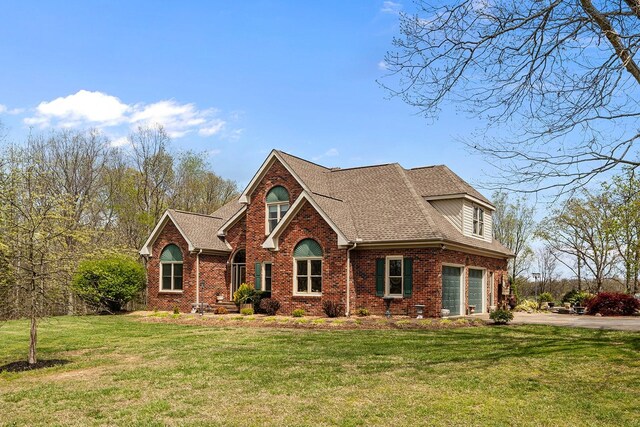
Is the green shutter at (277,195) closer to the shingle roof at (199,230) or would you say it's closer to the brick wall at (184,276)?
the shingle roof at (199,230)

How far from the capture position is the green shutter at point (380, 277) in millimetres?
23028

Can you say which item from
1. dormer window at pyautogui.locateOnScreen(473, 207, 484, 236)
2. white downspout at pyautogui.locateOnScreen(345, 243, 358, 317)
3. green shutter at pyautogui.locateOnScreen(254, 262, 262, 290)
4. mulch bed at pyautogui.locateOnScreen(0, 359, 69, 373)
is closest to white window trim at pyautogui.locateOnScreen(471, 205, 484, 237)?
dormer window at pyautogui.locateOnScreen(473, 207, 484, 236)

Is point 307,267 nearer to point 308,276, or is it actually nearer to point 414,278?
point 308,276

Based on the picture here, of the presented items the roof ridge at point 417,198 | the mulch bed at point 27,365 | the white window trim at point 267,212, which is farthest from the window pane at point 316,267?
the mulch bed at point 27,365

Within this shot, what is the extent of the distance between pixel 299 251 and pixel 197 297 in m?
7.31

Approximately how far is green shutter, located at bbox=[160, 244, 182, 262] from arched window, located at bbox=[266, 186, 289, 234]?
549 cm

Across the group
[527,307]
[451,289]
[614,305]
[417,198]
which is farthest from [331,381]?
[527,307]

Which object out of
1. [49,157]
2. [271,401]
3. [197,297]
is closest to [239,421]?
[271,401]

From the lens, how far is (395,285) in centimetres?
2292

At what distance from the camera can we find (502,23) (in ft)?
34.2

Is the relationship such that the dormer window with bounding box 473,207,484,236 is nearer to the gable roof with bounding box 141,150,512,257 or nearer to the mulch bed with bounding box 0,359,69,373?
the gable roof with bounding box 141,150,512,257

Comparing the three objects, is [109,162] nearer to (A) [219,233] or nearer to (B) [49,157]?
(B) [49,157]

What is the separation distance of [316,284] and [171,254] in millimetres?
9489

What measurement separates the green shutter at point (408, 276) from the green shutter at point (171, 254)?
1273 centimetres
